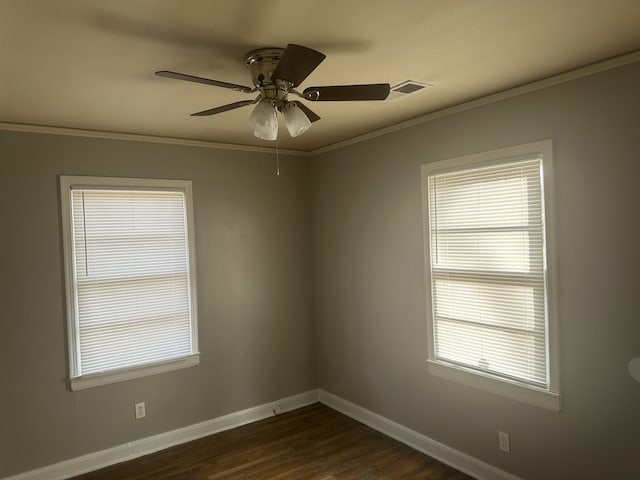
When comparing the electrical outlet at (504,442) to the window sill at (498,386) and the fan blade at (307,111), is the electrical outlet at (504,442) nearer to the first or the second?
the window sill at (498,386)

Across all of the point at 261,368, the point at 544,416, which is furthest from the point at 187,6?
the point at 261,368

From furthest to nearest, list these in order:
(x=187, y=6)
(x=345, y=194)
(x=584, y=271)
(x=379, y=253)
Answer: (x=345, y=194)
(x=379, y=253)
(x=584, y=271)
(x=187, y=6)

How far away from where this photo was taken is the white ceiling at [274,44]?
1.70 metres

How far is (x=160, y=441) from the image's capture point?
3721 millimetres

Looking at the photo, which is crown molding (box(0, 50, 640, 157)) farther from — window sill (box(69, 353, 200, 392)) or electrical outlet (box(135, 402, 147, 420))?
electrical outlet (box(135, 402, 147, 420))

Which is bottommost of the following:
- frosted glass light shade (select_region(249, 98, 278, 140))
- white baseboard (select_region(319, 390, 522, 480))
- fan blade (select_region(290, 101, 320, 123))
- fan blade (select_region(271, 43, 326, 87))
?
white baseboard (select_region(319, 390, 522, 480))

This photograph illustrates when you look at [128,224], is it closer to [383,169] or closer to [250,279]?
[250,279]

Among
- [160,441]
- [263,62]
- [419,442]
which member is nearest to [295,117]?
[263,62]

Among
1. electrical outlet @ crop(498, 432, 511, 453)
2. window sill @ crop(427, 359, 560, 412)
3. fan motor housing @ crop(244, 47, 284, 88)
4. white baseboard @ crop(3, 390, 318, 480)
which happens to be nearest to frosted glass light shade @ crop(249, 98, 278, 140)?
fan motor housing @ crop(244, 47, 284, 88)

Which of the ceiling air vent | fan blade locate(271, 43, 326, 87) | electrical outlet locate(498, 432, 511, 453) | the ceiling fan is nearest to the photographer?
fan blade locate(271, 43, 326, 87)

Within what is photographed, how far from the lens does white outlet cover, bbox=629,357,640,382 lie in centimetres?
233

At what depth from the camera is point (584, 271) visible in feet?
8.29

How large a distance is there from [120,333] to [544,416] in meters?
3.09

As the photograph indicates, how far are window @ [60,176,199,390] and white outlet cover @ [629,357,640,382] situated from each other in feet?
10.3
